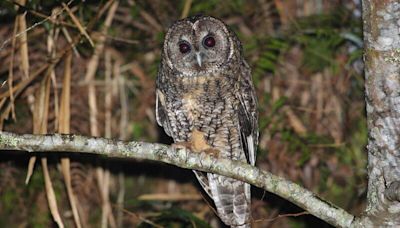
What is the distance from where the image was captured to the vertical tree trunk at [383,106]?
2.53 meters

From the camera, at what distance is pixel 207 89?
12.0ft

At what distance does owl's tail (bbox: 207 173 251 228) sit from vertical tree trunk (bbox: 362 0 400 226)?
1.38 metres

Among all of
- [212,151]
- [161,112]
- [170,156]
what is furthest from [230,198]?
[170,156]

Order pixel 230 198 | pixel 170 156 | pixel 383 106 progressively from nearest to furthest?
1. pixel 383 106
2. pixel 170 156
3. pixel 230 198

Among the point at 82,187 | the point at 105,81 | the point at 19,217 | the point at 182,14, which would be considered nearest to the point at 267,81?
the point at 182,14

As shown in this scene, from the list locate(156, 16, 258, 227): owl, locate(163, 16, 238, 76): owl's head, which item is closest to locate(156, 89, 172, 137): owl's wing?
locate(156, 16, 258, 227): owl

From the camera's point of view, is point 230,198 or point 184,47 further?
point 230,198

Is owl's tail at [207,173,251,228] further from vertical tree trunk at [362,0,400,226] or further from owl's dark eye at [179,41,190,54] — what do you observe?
vertical tree trunk at [362,0,400,226]

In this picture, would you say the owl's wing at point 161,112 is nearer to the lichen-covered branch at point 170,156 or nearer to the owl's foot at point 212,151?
the owl's foot at point 212,151

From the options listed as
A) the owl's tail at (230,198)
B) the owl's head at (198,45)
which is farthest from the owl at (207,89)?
the owl's tail at (230,198)

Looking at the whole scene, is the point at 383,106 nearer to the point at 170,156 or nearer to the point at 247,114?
the point at 170,156

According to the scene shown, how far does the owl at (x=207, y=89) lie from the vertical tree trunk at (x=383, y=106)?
3.67 ft

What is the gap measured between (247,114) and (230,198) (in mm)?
620

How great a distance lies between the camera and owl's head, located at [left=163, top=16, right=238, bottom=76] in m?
3.64
